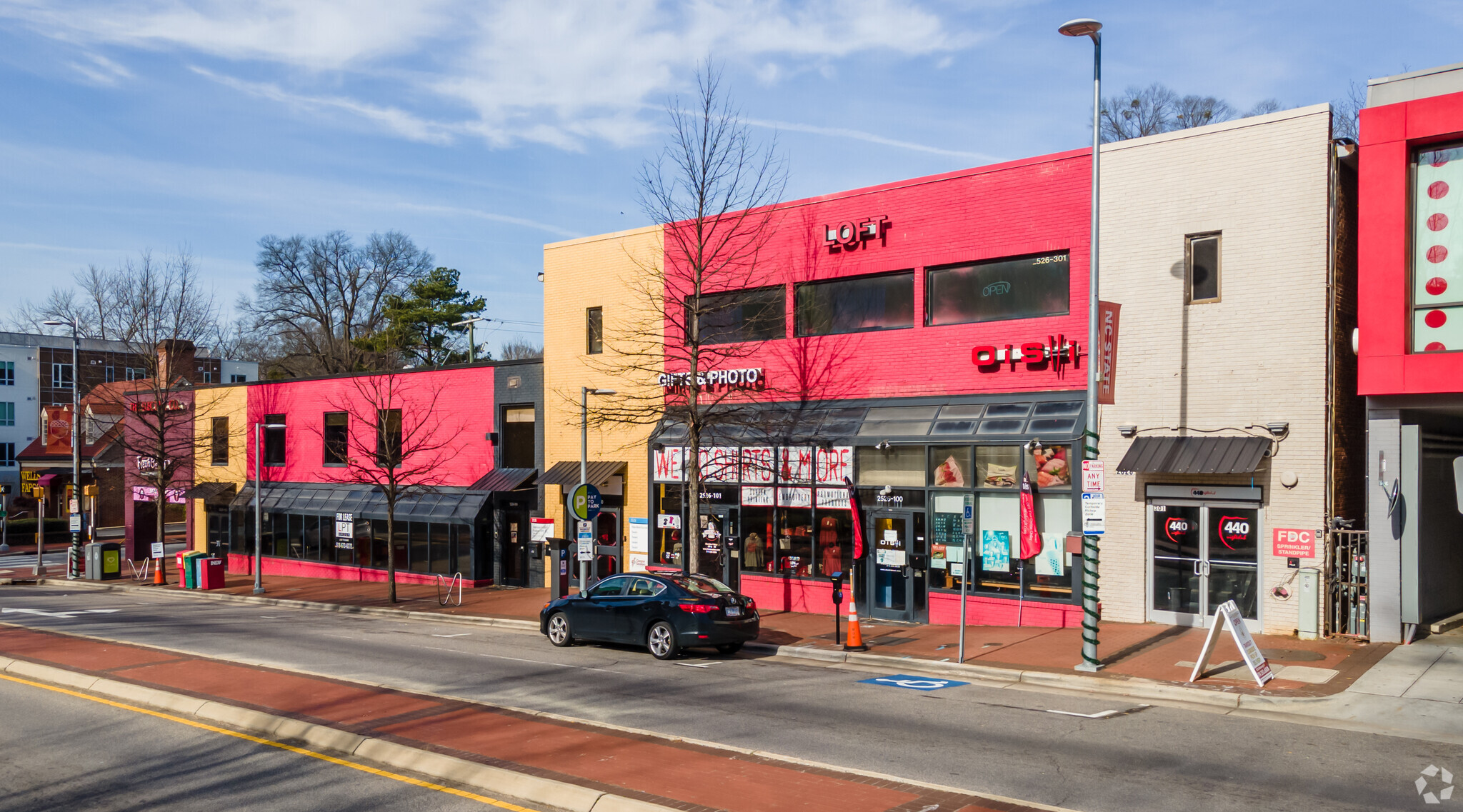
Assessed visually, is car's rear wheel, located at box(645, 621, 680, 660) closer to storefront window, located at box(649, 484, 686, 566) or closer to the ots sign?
storefront window, located at box(649, 484, 686, 566)

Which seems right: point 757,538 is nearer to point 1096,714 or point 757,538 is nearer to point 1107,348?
point 1107,348

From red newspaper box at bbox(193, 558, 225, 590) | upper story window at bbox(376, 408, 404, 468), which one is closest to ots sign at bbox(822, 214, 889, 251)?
upper story window at bbox(376, 408, 404, 468)

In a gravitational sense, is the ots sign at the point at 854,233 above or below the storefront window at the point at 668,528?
above

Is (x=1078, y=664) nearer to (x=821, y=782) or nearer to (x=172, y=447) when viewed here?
(x=821, y=782)

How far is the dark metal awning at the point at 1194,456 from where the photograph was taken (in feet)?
60.0

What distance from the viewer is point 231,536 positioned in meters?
41.9

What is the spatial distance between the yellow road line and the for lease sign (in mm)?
14075

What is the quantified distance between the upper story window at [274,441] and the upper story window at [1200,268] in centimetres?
3172

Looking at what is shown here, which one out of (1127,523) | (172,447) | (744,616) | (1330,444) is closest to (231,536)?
(172,447)

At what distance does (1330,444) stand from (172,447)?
38.6m

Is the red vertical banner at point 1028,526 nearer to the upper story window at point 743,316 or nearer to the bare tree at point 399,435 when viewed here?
the upper story window at point 743,316

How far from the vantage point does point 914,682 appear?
53.0ft

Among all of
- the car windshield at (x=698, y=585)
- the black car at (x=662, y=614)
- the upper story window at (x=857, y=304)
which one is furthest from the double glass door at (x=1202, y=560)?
the car windshield at (x=698, y=585)

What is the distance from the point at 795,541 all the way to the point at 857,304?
5.43 metres
